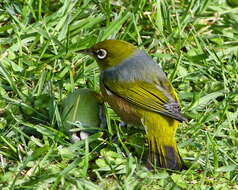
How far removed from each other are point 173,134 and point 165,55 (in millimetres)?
1503

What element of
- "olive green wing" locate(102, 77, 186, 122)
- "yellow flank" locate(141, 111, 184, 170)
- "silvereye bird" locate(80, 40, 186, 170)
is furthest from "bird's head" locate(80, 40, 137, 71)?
"yellow flank" locate(141, 111, 184, 170)

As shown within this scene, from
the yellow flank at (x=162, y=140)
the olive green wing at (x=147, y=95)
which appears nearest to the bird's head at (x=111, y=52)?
the olive green wing at (x=147, y=95)

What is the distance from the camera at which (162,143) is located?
563cm

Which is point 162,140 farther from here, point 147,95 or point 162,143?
point 147,95

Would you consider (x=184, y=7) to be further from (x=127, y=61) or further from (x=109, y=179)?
(x=109, y=179)

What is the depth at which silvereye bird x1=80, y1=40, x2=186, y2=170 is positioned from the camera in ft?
18.4

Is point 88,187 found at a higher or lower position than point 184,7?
lower

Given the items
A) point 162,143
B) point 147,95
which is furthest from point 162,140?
point 147,95

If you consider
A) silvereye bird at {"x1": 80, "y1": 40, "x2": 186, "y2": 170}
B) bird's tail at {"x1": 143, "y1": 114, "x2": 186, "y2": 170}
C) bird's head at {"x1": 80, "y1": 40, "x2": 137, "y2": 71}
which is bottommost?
bird's tail at {"x1": 143, "y1": 114, "x2": 186, "y2": 170}

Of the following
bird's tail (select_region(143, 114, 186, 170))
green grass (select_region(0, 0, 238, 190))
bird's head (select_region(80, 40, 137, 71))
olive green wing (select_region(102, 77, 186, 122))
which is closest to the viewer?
green grass (select_region(0, 0, 238, 190))

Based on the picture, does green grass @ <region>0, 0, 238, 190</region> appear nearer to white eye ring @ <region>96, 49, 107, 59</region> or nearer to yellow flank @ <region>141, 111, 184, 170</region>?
yellow flank @ <region>141, 111, 184, 170</region>

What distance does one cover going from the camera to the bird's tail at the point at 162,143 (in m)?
5.54

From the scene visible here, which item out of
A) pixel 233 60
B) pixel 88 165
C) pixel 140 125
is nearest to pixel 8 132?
pixel 88 165

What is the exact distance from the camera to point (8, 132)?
5.77 m
